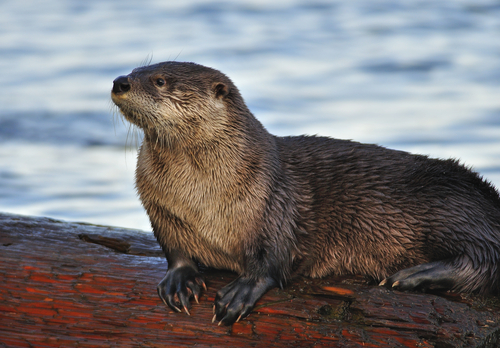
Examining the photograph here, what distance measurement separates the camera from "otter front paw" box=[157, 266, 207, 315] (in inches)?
94.3

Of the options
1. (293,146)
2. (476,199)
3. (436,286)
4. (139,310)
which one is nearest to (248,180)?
(293,146)

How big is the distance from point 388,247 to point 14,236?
1.89 metres

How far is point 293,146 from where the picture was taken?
10.2ft

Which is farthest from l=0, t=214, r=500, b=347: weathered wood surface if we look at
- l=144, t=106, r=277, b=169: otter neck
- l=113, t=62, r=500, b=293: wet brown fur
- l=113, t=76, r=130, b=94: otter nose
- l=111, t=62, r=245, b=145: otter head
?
l=113, t=76, r=130, b=94: otter nose

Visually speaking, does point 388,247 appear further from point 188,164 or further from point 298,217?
point 188,164

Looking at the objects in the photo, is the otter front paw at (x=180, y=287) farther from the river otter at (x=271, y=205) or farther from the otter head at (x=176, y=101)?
the otter head at (x=176, y=101)

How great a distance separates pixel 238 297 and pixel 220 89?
40.4 inches

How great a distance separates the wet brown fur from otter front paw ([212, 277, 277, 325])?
0.25ft

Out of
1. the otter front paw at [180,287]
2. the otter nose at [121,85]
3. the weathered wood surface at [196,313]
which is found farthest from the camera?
the otter nose at [121,85]

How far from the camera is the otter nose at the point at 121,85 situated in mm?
2541

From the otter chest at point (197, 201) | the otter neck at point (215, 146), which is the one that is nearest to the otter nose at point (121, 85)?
the otter neck at point (215, 146)

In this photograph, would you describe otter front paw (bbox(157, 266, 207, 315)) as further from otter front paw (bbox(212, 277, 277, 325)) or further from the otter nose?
the otter nose

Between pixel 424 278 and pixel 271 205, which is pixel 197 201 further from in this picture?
pixel 424 278

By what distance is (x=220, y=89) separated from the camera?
9.17 ft
